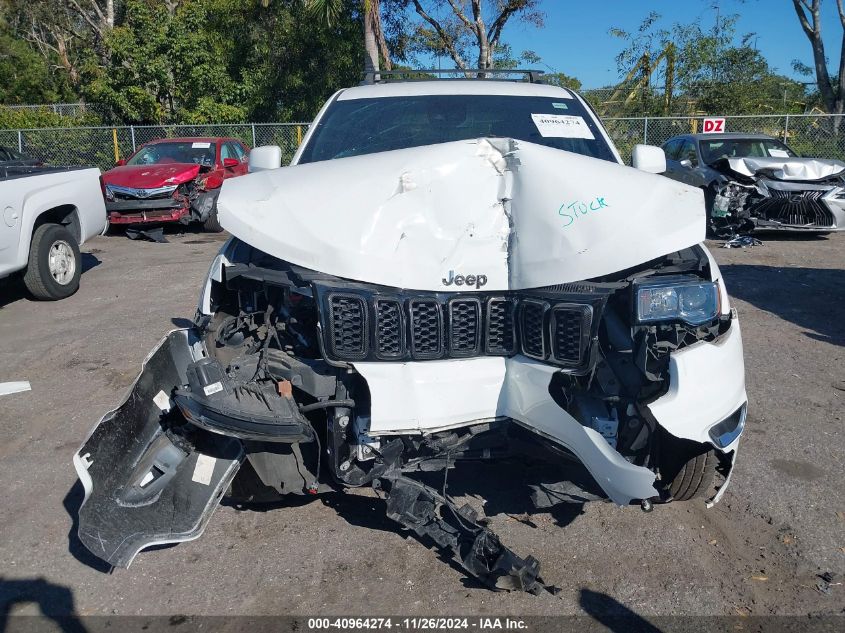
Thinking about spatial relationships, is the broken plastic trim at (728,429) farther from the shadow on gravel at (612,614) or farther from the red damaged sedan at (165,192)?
the red damaged sedan at (165,192)

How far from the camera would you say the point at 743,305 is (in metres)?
7.39

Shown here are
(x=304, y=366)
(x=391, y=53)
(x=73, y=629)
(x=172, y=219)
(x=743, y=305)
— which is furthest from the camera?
(x=391, y=53)

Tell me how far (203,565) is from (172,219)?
9.87 metres

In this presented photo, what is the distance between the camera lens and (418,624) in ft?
9.00

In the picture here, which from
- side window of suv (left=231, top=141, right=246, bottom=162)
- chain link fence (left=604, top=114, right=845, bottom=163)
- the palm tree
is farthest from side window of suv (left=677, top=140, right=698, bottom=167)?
side window of suv (left=231, top=141, right=246, bottom=162)

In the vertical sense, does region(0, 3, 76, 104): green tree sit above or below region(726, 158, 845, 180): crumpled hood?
above

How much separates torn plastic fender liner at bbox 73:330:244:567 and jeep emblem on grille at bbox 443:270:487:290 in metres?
1.15

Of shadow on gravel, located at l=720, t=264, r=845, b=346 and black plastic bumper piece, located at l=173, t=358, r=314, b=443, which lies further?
shadow on gravel, located at l=720, t=264, r=845, b=346

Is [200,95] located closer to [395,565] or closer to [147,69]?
[147,69]

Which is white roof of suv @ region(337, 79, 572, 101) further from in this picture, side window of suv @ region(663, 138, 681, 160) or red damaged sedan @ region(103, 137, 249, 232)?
side window of suv @ region(663, 138, 681, 160)

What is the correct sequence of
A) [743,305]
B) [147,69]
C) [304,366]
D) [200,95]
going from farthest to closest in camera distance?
1. [200,95]
2. [147,69]
3. [743,305]
4. [304,366]

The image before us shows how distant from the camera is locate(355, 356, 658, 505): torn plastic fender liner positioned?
111 inches

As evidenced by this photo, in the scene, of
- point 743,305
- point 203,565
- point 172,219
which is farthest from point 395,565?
point 172,219

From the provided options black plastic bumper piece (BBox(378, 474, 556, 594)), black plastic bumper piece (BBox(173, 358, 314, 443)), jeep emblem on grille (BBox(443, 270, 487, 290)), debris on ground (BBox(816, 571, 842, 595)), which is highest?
jeep emblem on grille (BBox(443, 270, 487, 290))
